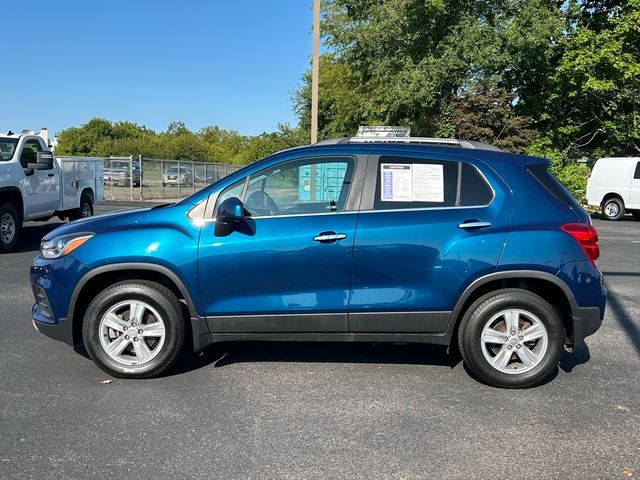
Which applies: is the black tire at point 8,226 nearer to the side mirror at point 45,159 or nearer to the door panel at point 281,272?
the side mirror at point 45,159

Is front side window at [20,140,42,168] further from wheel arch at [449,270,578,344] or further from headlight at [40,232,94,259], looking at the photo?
wheel arch at [449,270,578,344]

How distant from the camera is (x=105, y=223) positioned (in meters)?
4.39

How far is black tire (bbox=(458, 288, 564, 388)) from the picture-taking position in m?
4.21

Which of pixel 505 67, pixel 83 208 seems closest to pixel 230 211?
pixel 83 208

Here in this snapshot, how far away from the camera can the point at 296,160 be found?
4445 mm

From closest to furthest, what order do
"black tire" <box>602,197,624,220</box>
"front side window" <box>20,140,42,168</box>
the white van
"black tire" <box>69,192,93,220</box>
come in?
"front side window" <box>20,140,42,168</box> < "black tire" <box>69,192,93,220</box> < the white van < "black tire" <box>602,197,624,220</box>

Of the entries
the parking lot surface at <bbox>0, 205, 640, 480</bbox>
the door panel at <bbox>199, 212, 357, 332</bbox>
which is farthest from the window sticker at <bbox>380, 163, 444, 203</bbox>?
the parking lot surface at <bbox>0, 205, 640, 480</bbox>

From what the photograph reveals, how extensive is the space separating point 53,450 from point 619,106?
1108 inches

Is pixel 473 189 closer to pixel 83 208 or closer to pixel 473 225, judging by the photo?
pixel 473 225

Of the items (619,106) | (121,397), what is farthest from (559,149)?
(121,397)

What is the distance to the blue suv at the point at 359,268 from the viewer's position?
4.18m

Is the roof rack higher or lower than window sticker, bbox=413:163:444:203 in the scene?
higher

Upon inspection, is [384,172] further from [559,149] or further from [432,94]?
[559,149]

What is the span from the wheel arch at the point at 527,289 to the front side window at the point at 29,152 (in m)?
9.24
